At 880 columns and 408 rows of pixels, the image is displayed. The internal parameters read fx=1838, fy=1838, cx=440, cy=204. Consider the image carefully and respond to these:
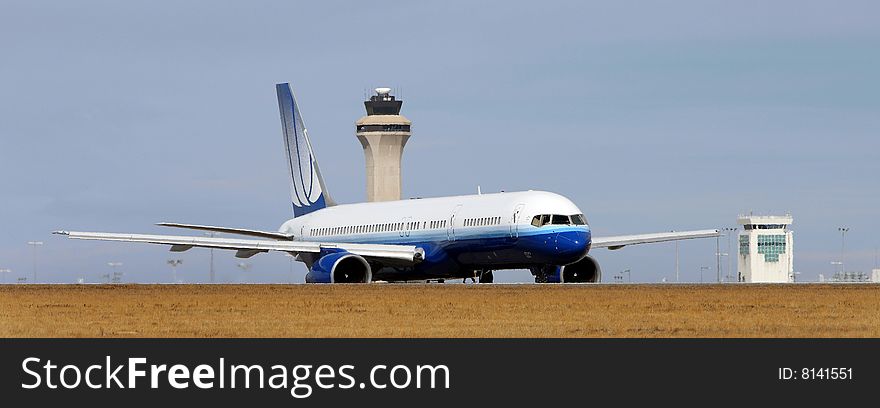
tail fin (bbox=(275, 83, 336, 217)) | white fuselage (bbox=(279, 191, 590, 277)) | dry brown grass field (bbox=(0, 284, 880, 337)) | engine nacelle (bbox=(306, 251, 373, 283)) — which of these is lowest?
dry brown grass field (bbox=(0, 284, 880, 337))

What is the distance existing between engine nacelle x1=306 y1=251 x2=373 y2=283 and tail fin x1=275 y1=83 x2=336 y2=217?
21.1 meters

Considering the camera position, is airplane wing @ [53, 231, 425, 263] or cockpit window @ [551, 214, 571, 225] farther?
airplane wing @ [53, 231, 425, 263]

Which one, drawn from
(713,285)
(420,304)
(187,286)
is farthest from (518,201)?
(420,304)

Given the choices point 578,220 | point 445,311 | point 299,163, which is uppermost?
point 299,163

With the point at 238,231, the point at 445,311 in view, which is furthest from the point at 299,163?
the point at 445,311

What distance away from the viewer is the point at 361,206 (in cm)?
8281

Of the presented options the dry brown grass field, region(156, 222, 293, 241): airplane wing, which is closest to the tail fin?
region(156, 222, 293, 241): airplane wing

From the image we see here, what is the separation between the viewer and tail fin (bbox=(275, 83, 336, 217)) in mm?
91875

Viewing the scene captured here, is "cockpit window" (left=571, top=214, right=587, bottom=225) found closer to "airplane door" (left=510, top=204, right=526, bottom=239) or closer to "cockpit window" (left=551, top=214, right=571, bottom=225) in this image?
"cockpit window" (left=551, top=214, right=571, bottom=225)

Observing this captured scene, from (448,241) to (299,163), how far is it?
81.2ft

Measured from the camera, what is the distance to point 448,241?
71.1 metres

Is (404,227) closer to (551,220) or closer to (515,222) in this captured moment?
(515,222)

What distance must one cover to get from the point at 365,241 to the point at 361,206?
4.52 m

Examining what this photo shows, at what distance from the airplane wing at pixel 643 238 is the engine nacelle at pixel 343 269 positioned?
403 inches
